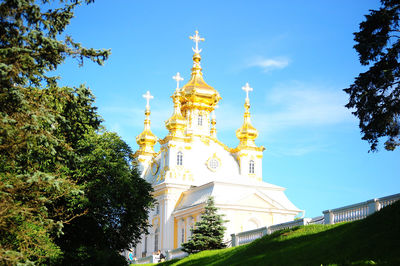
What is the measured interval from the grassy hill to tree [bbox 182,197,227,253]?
19.1 feet

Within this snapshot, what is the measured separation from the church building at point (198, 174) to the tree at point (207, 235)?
527 inches

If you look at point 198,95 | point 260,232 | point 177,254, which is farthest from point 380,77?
point 198,95

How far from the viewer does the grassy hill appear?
16.4 metres

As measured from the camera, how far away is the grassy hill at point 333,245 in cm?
1641

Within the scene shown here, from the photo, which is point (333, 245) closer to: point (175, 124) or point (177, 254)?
point (177, 254)

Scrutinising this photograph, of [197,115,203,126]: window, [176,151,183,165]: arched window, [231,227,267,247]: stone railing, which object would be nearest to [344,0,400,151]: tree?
[231,227,267,247]: stone railing

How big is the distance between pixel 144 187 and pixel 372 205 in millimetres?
14482

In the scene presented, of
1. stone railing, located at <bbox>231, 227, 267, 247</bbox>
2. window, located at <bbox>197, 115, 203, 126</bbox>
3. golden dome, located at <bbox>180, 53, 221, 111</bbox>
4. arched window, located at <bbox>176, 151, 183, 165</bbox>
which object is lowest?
stone railing, located at <bbox>231, 227, 267, 247</bbox>

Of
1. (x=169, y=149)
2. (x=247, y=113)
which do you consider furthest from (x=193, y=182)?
(x=247, y=113)

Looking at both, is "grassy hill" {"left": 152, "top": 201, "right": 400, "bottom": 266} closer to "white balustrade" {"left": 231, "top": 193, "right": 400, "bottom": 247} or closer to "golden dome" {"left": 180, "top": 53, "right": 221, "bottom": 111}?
"white balustrade" {"left": 231, "top": 193, "right": 400, "bottom": 247}

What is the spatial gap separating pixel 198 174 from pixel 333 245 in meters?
40.0

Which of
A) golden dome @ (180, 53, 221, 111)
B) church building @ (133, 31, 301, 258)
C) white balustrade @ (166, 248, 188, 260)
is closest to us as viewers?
white balustrade @ (166, 248, 188, 260)

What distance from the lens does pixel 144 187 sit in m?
32.4

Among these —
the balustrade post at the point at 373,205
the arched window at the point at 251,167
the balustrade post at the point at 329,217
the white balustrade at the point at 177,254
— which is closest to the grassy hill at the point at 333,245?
the balustrade post at the point at 329,217
